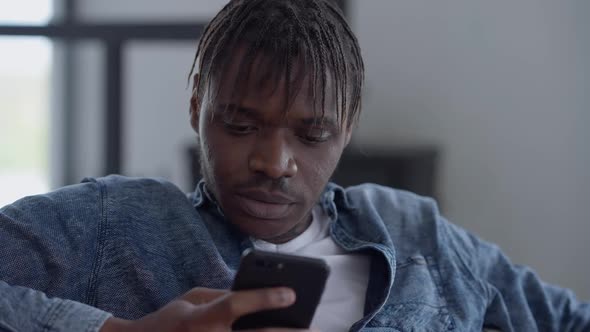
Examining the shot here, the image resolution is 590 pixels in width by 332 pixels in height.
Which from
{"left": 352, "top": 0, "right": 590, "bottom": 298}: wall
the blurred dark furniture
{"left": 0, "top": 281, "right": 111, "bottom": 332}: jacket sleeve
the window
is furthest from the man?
the window

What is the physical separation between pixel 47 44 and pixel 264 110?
2715 millimetres

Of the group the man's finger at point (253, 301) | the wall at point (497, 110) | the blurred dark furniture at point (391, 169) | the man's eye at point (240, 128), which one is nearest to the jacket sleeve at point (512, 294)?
the man's eye at point (240, 128)

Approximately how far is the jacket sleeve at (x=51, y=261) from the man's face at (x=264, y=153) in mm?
173

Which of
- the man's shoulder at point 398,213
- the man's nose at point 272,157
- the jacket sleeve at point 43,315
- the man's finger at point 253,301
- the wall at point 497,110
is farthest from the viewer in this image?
the wall at point 497,110

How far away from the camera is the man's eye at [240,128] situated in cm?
95

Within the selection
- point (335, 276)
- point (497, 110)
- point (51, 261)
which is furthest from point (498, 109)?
point (51, 261)

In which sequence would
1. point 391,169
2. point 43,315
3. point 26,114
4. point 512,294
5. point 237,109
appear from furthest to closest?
point 26,114
point 391,169
point 512,294
point 237,109
point 43,315

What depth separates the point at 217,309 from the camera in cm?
70

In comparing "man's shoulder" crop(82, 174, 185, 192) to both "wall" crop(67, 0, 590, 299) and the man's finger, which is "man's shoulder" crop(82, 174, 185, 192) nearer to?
the man's finger

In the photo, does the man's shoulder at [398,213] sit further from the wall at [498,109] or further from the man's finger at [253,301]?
the wall at [498,109]

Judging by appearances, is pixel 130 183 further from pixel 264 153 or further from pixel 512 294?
pixel 512 294

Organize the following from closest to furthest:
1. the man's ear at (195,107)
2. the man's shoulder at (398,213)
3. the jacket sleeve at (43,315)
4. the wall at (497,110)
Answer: the jacket sleeve at (43,315), the man's ear at (195,107), the man's shoulder at (398,213), the wall at (497,110)

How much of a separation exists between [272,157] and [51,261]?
0.96ft

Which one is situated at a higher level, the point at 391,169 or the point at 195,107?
the point at 195,107
